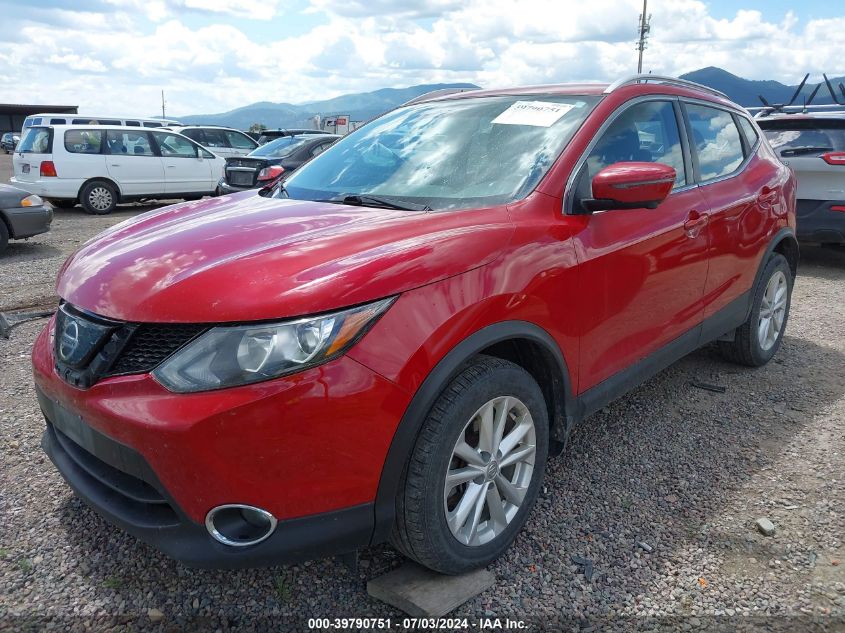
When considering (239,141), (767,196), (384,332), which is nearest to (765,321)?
(767,196)

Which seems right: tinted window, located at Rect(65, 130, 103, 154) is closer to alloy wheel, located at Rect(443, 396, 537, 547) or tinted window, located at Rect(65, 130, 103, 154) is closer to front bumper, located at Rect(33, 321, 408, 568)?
front bumper, located at Rect(33, 321, 408, 568)

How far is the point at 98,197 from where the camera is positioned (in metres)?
12.8

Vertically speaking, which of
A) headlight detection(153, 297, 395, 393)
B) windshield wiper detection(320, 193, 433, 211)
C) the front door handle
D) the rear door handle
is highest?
windshield wiper detection(320, 193, 433, 211)

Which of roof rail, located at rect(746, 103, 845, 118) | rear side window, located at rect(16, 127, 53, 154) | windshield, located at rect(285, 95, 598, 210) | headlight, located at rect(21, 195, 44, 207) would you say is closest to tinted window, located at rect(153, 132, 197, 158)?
rear side window, located at rect(16, 127, 53, 154)

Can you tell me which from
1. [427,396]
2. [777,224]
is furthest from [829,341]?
[427,396]

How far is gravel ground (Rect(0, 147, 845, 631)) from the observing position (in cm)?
229

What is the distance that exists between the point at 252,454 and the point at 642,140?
237 centimetres

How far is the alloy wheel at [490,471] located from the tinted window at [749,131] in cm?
286

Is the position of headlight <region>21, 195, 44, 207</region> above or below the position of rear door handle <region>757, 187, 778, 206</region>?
below

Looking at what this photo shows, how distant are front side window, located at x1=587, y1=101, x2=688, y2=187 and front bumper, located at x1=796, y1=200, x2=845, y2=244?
4653 millimetres

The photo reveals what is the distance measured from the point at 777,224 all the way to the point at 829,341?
1.44 meters

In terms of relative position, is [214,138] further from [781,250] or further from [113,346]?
[113,346]

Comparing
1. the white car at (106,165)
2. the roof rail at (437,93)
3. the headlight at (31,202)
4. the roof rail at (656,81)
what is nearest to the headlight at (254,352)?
the roof rail at (656,81)

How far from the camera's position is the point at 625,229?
9.48ft
